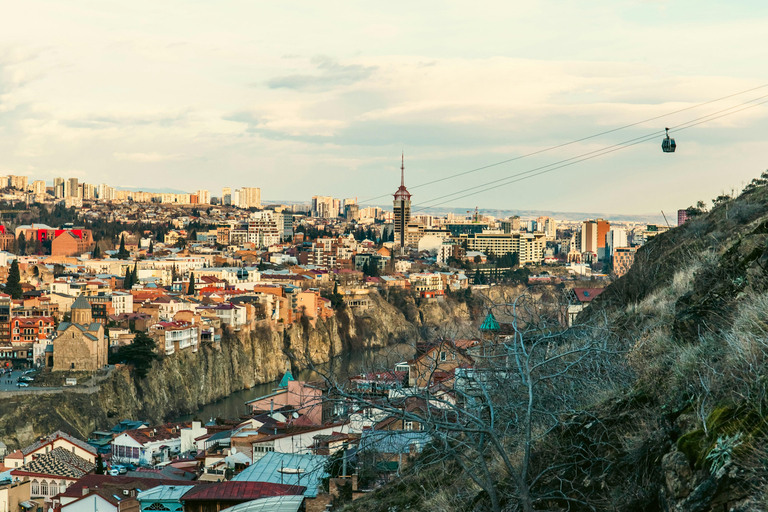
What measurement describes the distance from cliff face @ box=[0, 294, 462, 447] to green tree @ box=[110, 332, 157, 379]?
1.02ft

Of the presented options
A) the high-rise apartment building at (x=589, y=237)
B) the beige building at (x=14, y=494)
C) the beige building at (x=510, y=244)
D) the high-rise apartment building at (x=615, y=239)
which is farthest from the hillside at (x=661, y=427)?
the high-rise apartment building at (x=589, y=237)

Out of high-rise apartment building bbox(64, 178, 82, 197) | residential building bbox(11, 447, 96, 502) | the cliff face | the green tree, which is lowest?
the cliff face

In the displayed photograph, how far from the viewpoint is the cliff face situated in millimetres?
23609

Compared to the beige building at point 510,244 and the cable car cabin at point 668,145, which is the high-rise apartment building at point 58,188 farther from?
the cable car cabin at point 668,145

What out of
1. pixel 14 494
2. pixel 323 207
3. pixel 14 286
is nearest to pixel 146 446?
pixel 14 494

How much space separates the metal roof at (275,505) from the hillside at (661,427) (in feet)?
6.56

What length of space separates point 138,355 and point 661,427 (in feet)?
88.7

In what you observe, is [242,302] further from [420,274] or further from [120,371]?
[420,274]

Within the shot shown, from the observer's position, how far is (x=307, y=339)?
40.5 m

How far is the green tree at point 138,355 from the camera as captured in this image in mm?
28438

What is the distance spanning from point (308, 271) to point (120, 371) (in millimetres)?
24810

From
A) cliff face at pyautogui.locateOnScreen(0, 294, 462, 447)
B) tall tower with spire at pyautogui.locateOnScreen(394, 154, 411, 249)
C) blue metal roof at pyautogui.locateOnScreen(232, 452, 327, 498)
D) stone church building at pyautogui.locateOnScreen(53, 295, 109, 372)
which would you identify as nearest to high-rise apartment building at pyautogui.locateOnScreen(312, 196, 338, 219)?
tall tower with spire at pyautogui.locateOnScreen(394, 154, 411, 249)

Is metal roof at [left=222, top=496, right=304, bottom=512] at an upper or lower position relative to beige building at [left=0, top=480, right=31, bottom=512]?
upper

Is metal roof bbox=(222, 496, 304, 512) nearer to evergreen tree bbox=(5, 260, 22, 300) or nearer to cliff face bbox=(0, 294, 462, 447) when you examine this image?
cliff face bbox=(0, 294, 462, 447)
